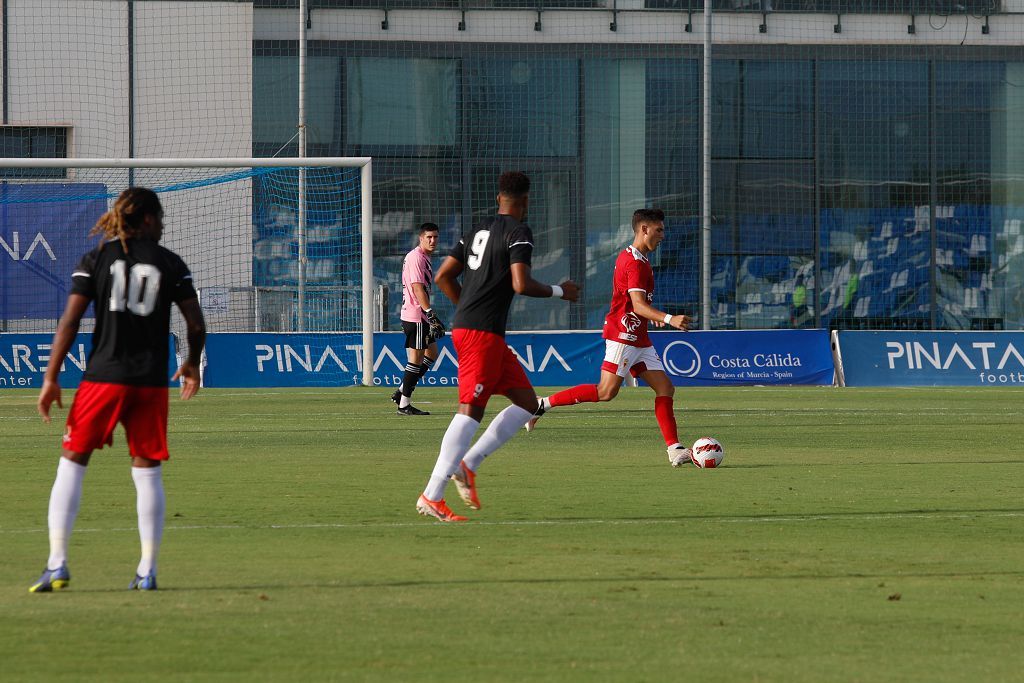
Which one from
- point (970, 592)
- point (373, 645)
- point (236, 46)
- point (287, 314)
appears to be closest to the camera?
point (373, 645)

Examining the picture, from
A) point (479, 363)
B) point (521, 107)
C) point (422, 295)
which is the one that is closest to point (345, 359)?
point (422, 295)

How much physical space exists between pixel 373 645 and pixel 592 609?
108cm

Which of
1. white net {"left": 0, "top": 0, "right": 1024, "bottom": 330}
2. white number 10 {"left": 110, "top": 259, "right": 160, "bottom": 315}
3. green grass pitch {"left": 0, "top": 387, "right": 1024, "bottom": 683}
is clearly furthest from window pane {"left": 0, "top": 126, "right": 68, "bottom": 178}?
white number 10 {"left": 110, "top": 259, "right": 160, "bottom": 315}

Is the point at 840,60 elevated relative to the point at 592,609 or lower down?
elevated

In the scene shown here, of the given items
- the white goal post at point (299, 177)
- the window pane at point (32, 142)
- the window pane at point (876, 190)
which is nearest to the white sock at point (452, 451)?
the white goal post at point (299, 177)

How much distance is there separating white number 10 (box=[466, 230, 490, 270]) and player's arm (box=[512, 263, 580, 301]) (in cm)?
29

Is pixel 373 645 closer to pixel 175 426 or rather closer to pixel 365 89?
pixel 175 426

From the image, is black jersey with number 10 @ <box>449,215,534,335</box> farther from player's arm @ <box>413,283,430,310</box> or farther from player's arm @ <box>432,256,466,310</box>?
player's arm @ <box>413,283,430,310</box>

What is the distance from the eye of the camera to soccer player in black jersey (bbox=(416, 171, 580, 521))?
8875 mm

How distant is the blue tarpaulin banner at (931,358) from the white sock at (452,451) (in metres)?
17.3

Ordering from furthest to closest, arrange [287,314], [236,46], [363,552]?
[236,46] → [287,314] → [363,552]

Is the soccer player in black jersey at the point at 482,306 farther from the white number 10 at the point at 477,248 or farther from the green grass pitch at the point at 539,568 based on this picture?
the green grass pitch at the point at 539,568

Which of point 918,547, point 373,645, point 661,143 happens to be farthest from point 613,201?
point 373,645

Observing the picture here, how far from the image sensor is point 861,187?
32656 mm
